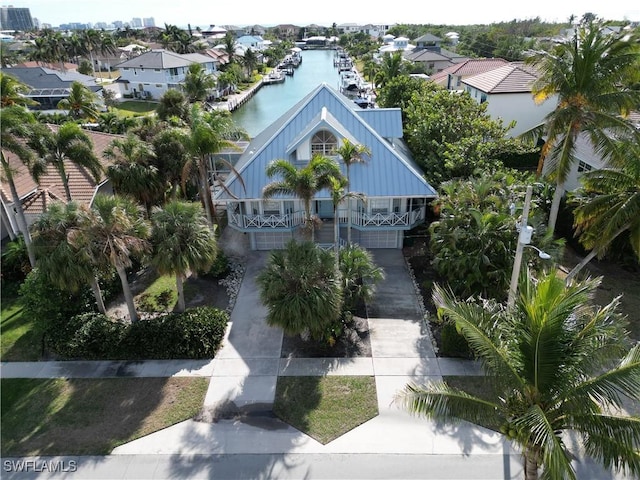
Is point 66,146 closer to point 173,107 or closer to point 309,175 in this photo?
point 173,107

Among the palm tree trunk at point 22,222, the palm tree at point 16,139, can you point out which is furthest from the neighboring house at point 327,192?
the palm tree trunk at point 22,222

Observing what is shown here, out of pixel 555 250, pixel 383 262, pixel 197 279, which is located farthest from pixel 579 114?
pixel 197 279

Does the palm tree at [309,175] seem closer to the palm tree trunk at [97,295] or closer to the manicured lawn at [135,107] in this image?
the palm tree trunk at [97,295]

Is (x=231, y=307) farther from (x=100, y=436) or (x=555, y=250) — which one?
(x=555, y=250)

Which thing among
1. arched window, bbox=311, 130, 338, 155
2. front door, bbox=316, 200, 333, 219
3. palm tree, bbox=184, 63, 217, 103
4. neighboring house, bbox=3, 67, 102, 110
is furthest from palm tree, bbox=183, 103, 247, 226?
neighboring house, bbox=3, 67, 102, 110

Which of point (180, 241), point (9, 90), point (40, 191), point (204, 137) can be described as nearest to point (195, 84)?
point (40, 191)

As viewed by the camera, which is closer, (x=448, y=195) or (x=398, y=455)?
(x=398, y=455)

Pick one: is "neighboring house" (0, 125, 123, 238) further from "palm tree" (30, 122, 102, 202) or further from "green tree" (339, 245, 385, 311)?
"green tree" (339, 245, 385, 311)
